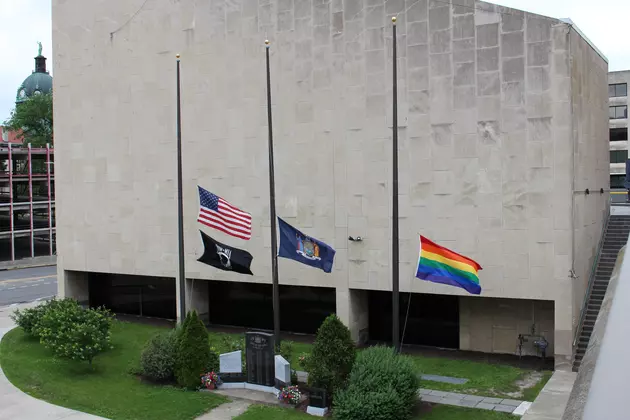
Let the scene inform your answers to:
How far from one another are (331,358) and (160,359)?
6.76 m

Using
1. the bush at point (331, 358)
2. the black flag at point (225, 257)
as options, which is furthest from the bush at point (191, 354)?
the bush at point (331, 358)

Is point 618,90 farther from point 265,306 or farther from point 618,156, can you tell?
point 265,306

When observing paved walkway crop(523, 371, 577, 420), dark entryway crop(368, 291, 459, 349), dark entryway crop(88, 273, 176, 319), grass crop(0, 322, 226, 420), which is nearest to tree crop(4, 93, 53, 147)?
dark entryway crop(88, 273, 176, 319)

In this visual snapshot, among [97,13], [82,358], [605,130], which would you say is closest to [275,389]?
[82,358]

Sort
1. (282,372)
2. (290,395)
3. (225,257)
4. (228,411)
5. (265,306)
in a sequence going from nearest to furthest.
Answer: (228,411) < (290,395) < (282,372) < (225,257) < (265,306)

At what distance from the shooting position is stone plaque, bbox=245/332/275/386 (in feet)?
72.6

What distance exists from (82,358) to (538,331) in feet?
57.4

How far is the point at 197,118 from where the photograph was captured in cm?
3200

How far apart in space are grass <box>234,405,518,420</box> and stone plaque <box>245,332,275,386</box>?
64.9 inches

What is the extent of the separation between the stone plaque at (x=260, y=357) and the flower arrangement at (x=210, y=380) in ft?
3.98

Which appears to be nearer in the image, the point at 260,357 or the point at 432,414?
the point at 432,414

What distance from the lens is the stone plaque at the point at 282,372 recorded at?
21578mm

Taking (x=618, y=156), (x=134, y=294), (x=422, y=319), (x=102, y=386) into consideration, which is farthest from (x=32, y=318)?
(x=618, y=156)

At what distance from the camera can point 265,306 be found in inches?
1307
